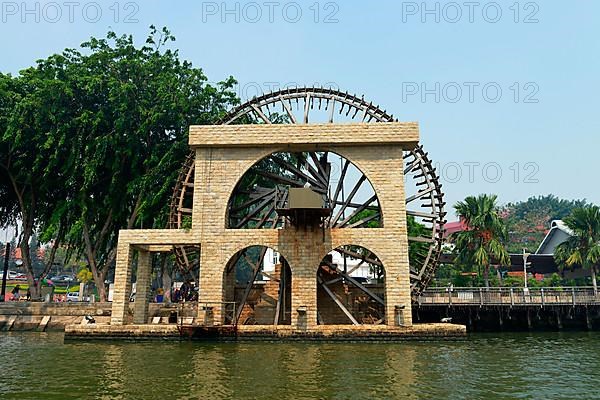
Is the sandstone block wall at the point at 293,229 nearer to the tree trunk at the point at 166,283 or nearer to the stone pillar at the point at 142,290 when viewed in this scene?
the stone pillar at the point at 142,290

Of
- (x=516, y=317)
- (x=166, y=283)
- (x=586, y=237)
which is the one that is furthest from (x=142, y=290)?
(x=586, y=237)

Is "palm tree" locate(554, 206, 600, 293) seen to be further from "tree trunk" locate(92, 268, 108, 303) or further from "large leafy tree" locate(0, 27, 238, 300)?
"tree trunk" locate(92, 268, 108, 303)

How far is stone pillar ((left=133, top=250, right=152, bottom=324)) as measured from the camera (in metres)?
21.6

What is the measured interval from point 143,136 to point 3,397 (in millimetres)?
19108

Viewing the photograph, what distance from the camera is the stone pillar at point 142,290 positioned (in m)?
21.6

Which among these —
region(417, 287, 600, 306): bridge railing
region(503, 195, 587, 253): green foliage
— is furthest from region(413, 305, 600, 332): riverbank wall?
region(503, 195, 587, 253): green foliage

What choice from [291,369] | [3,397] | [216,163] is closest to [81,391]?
[3,397]

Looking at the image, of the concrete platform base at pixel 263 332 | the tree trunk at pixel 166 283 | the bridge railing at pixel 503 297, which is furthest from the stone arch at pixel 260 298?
the tree trunk at pixel 166 283

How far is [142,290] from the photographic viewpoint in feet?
71.4

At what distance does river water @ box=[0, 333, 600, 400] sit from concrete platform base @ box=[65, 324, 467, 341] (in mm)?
515

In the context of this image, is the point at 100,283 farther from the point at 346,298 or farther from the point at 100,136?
the point at 346,298

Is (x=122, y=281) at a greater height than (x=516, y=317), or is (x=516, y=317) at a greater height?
(x=122, y=281)

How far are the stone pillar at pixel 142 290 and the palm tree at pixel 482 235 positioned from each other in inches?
747

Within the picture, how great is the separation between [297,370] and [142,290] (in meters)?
10.9
